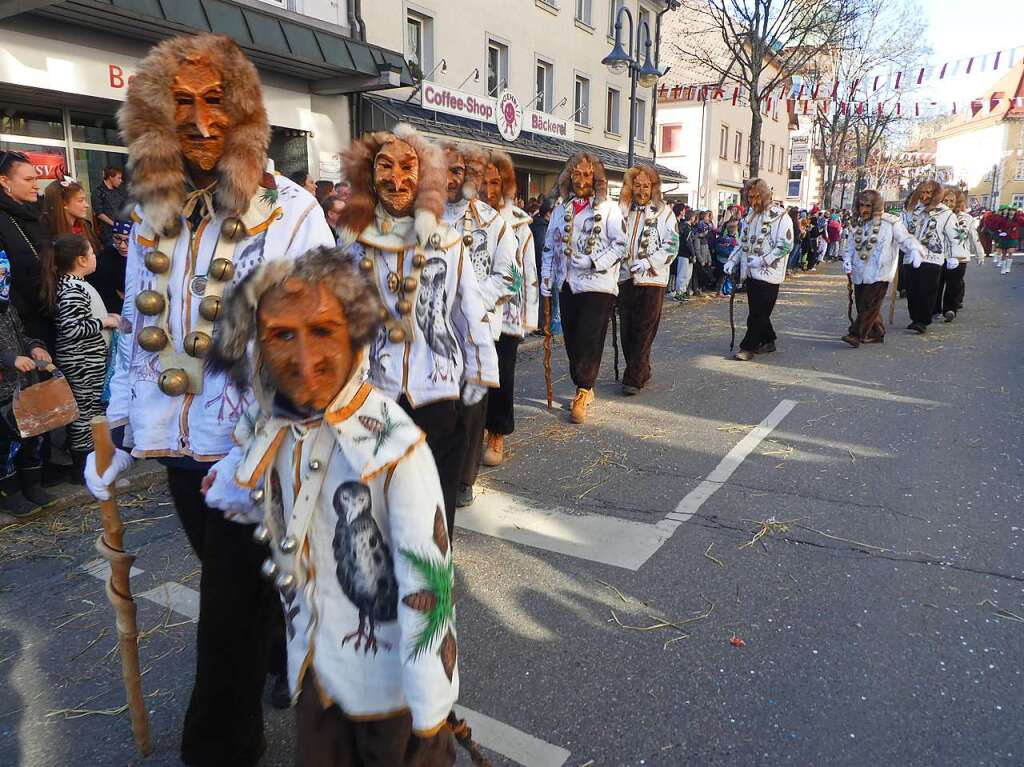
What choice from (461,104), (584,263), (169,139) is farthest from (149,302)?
(461,104)

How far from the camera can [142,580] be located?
3738 millimetres

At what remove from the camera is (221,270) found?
7.13 feet

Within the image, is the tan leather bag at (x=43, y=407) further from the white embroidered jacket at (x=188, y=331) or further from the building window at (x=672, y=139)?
the building window at (x=672, y=139)

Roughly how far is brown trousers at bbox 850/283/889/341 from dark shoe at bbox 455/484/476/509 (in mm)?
7242

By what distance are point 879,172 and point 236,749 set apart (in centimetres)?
6374

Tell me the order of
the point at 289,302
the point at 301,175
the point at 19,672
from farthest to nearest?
1. the point at 301,175
2. the point at 19,672
3. the point at 289,302

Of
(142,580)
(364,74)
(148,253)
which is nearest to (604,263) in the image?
(142,580)

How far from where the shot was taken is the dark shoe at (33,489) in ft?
15.5

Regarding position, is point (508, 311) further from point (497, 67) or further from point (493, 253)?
point (497, 67)

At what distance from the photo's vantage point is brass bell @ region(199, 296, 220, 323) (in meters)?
2.16

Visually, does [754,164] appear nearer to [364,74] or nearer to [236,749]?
[364,74]

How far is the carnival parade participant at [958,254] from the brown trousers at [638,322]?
712 centimetres

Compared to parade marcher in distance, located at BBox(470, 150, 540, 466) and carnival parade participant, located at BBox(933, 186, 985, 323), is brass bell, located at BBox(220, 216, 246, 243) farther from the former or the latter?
carnival parade participant, located at BBox(933, 186, 985, 323)

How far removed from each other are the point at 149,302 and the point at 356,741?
1315mm
